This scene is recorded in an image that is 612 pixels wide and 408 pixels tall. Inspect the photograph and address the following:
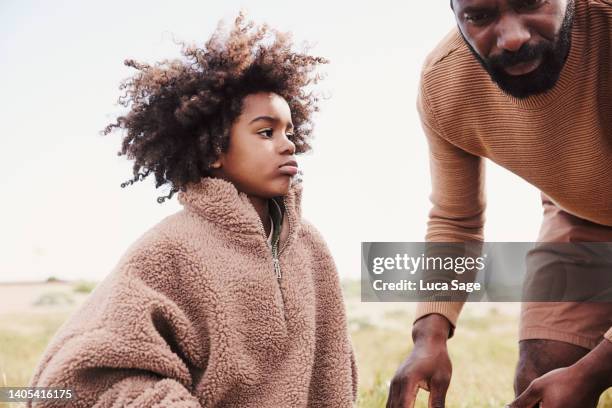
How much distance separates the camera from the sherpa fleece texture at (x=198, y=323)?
159cm

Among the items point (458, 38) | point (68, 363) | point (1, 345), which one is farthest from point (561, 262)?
point (1, 345)

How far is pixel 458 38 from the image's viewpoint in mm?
1943

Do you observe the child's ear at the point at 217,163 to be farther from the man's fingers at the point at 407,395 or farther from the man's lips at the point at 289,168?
the man's fingers at the point at 407,395

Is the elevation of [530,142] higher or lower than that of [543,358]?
higher

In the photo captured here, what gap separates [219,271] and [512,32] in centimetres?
85

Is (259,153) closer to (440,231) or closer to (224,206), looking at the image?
(224,206)

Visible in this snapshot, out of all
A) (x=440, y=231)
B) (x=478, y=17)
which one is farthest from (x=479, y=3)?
(x=440, y=231)

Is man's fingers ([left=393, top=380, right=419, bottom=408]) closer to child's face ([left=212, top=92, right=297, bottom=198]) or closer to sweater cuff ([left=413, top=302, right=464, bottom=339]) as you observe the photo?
sweater cuff ([left=413, top=302, right=464, bottom=339])

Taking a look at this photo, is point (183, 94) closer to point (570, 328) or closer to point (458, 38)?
point (458, 38)

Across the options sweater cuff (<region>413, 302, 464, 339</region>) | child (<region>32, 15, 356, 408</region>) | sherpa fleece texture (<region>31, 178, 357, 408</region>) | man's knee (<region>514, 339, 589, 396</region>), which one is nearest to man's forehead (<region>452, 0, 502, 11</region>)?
child (<region>32, 15, 356, 408</region>)

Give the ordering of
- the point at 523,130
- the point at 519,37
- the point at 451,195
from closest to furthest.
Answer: the point at 519,37
the point at 523,130
the point at 451,195

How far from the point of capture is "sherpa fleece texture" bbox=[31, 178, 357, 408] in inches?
62.5

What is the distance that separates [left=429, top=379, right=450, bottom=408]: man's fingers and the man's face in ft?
2.40

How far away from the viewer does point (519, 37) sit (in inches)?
66.3
